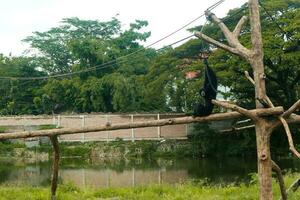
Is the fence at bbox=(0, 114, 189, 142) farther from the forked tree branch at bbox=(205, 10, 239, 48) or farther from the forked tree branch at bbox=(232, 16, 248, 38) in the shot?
the forked tree branch at bbox=(205, 10, 239, 48)

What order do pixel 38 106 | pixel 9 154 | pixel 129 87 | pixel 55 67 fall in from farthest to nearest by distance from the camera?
pixel 55 67 → pixel 38 106 → pixel 129 87 → pixel 9 154

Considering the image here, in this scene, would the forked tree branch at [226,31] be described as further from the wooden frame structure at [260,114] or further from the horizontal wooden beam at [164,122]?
the horizontal wooden beam at [164,122]

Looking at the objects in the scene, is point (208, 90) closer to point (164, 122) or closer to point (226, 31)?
point (164, 122)

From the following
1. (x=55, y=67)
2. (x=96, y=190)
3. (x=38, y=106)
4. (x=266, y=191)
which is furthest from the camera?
(x=55, y=67)

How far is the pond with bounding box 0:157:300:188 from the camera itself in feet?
64.9

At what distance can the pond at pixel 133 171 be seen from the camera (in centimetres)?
1978

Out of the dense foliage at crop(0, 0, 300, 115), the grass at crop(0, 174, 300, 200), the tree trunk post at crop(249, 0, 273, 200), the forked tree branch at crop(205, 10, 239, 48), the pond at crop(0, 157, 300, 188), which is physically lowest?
the pond at crop(0, 157, 300, 188)

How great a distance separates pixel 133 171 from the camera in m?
→ 24.1

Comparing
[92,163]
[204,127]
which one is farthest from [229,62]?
[92,163]

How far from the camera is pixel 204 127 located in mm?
33625

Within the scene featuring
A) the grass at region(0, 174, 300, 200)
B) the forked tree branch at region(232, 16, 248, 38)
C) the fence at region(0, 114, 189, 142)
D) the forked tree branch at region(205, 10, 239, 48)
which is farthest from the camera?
the fence at region(0, 114, 189, 142)

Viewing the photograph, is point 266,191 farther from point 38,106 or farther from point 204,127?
point 38,106

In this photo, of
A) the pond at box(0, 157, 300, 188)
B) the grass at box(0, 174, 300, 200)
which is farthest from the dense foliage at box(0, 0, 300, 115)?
the grass at box(0, 174, 300, 200)

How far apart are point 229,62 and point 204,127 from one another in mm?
6942
